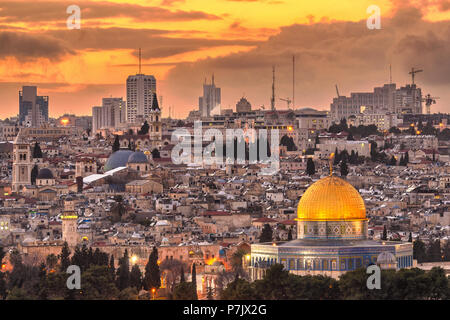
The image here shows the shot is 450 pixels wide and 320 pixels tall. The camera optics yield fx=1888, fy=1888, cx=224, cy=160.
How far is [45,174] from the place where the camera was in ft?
368

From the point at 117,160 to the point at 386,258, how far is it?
54.6m

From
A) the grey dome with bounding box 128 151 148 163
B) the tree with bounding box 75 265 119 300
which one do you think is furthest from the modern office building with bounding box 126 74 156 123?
the tree with bounding box 75 265 119 300

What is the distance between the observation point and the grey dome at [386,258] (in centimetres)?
6619

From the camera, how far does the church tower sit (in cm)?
11219

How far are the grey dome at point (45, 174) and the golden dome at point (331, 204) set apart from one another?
4387 centimetres

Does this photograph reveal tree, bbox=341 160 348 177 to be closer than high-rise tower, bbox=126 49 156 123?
Yes

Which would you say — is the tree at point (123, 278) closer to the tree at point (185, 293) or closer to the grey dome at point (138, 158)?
the tree at point (185, 293)

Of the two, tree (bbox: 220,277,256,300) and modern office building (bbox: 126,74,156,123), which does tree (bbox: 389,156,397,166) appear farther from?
modern office building (bbox: 126,74,156,123)

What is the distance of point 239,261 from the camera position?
2970 inches

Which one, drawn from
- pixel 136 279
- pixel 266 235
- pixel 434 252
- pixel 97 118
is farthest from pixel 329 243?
pixel 97 118

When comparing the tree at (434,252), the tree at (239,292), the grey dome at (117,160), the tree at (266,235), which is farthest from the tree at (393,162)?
the tree at (239,292)

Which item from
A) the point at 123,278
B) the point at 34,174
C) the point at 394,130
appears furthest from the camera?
the point at 394,130

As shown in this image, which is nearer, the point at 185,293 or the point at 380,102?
the point at 185,293

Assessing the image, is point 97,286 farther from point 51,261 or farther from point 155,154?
point 155,154
